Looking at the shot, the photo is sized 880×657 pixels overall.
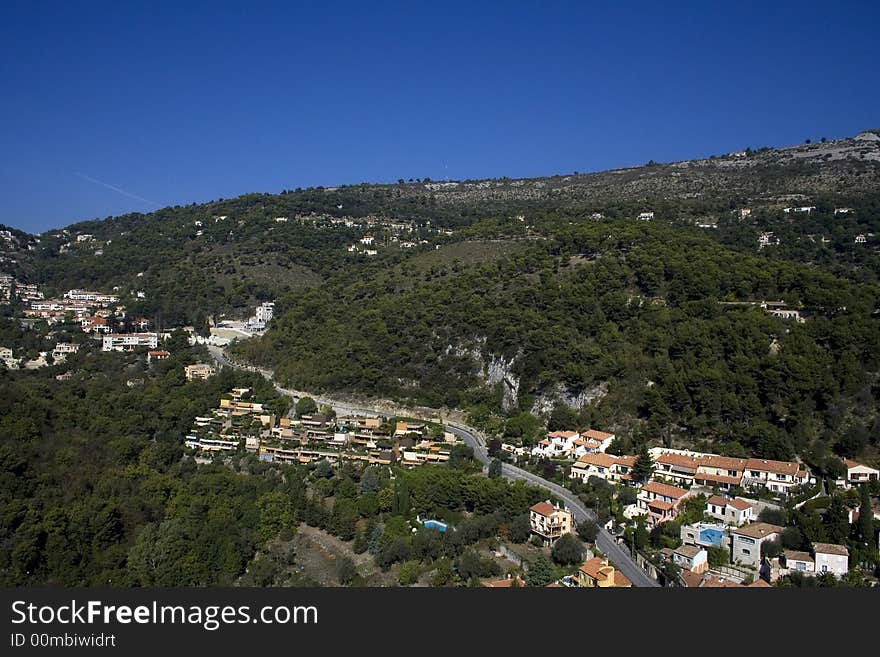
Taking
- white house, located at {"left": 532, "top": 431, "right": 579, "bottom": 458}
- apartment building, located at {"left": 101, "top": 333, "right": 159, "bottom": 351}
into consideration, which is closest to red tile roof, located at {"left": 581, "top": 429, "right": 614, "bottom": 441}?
white house, located at {"left": 532, "top": 431, "right": 579, "bottom": 458}

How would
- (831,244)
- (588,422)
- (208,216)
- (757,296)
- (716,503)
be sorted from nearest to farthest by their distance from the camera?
(716,503) < (588,422) < (757,296) < (831,244) < (208,216)

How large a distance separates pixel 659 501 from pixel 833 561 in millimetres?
4109

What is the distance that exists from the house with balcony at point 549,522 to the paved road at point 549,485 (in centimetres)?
63

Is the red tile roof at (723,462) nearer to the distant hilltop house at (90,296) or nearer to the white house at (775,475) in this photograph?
the white house at (775,475)

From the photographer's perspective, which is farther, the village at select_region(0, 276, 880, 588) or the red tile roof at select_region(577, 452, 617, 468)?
the red tile roof at select_region(577, 452, 617, 468)

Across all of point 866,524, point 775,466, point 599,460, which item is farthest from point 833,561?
point 599,460

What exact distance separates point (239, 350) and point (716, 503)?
25120 mm

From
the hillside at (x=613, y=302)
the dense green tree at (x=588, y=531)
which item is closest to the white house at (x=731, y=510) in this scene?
the dense green tree at (x=588, y=531)

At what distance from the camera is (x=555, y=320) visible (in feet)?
91.1

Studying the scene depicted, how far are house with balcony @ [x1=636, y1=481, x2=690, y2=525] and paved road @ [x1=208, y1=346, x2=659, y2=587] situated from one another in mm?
1300

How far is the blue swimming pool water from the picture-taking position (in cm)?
1576

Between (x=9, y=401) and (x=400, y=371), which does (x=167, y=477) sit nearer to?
(x=9, y=401)

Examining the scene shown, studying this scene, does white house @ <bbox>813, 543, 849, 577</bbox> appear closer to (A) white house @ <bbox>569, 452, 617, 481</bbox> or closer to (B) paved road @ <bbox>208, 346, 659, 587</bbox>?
(B) paved road @ <bbox>208, 346, 659, 587</bbox>

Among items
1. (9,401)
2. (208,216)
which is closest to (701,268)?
(9,401)
